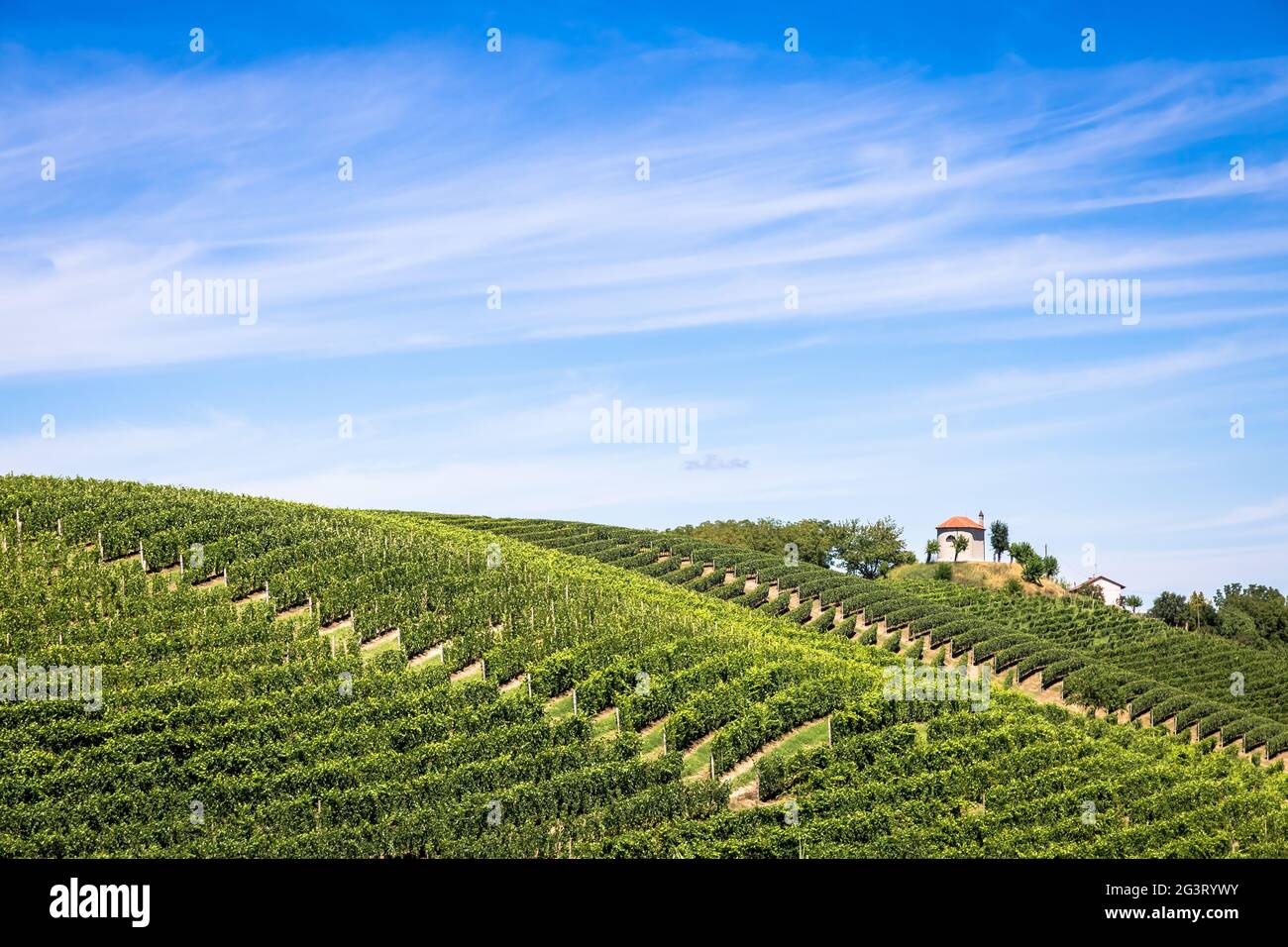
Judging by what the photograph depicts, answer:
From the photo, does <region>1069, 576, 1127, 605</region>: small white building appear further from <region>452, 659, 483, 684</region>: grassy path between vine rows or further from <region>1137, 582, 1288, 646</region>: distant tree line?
<region>452, 659, 483, 684</region>: grassy path between vine rows

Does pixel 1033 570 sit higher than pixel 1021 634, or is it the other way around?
pixel 1021 634

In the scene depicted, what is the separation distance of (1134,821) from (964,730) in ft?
16.3

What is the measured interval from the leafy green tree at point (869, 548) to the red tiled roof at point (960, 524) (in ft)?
95.3

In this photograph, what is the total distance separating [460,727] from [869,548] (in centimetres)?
8160

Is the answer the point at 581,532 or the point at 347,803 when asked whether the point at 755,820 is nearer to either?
the point at 347,803

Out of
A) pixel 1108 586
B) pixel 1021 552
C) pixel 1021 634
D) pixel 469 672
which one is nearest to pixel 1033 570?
pixel 1021 552

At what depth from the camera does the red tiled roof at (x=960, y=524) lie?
13525cm

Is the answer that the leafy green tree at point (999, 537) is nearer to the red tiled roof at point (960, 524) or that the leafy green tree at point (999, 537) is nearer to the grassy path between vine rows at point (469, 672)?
the red tiled roof at point (960, 524)

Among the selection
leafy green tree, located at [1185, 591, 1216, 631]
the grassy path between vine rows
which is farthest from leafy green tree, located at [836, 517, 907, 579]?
the grassy path between vine rows

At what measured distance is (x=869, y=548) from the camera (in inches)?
4146

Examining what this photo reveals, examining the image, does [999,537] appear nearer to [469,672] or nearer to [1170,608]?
[1170,608]

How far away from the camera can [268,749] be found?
25.6m

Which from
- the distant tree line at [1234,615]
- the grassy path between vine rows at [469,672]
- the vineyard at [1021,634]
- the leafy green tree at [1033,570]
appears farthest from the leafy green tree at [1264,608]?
the grassy path between vine rows at [469,672]
